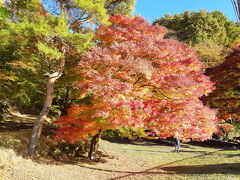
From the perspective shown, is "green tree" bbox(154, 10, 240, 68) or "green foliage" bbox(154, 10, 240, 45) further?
"green foliage" bbox(154, 10, 240, 45)

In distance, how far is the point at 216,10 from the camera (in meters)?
33.2

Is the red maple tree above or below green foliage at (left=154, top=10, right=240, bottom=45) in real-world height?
below

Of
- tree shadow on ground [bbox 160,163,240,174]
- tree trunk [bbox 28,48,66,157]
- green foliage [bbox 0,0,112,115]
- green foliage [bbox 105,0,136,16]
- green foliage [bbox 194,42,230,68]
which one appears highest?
green foliage [bbox 194,42,230,68]

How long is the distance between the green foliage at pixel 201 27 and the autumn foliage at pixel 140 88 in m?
23.2

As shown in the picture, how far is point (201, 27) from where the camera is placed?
29.8 metres

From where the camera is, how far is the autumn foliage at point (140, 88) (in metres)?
6.19

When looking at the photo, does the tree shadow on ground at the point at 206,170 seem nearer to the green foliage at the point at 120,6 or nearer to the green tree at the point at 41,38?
the green tree at the point at 41,38

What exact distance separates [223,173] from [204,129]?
212 cm

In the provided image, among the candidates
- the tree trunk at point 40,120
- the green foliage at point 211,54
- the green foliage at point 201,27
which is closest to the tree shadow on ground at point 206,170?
the tree trunk at point 40,120

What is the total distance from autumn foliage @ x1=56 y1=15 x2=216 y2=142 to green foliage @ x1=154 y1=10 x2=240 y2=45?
23.2m

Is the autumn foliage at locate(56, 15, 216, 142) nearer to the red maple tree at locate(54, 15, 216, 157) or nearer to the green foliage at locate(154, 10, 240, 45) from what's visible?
the red maple tree at locate(54, 15, 216, 157)

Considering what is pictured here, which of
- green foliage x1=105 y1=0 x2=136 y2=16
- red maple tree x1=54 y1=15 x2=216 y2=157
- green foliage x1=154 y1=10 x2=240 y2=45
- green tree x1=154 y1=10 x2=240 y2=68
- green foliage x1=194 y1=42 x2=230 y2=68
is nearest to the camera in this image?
red maple tree x1=54 y1=15 x2=216 y2=157

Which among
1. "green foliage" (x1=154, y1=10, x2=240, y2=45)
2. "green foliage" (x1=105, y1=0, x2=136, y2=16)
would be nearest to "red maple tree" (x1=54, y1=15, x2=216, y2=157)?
"green foliage" (x1=105, y1=0, x2=136, y2=16)

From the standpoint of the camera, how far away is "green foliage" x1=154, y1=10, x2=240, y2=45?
29.4 metres
